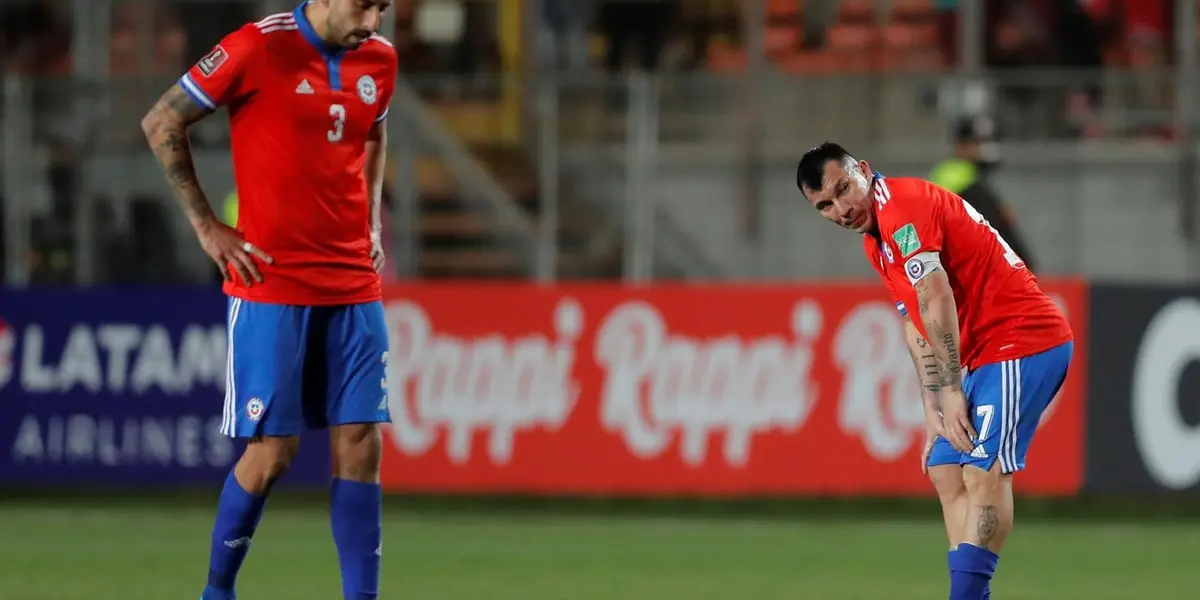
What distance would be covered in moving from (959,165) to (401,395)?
14.0ft

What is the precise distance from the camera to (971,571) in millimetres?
6953

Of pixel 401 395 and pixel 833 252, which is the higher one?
pixel 833 252

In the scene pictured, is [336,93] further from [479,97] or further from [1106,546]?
[479,97]

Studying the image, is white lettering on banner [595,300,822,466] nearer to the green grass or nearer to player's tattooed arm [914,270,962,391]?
the green grass

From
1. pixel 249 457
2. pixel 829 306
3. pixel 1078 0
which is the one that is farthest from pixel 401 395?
pixel 1078 0

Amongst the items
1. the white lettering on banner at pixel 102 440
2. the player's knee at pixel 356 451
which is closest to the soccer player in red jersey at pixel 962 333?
the player's knee at pixel 356 451

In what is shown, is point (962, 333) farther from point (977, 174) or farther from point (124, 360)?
point (124, 360)

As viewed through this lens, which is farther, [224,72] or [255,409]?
[255,409]

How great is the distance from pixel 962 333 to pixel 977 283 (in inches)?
8.1

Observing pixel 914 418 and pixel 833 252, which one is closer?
pixel 914 418

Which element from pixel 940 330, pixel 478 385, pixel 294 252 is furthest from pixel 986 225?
pixel 478 385

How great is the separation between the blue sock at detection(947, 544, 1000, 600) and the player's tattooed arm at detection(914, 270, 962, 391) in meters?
0.73

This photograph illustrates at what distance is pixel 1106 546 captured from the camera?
37.0ft

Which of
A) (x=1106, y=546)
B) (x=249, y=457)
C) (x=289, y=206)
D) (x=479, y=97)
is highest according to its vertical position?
(x=479, y=97)
